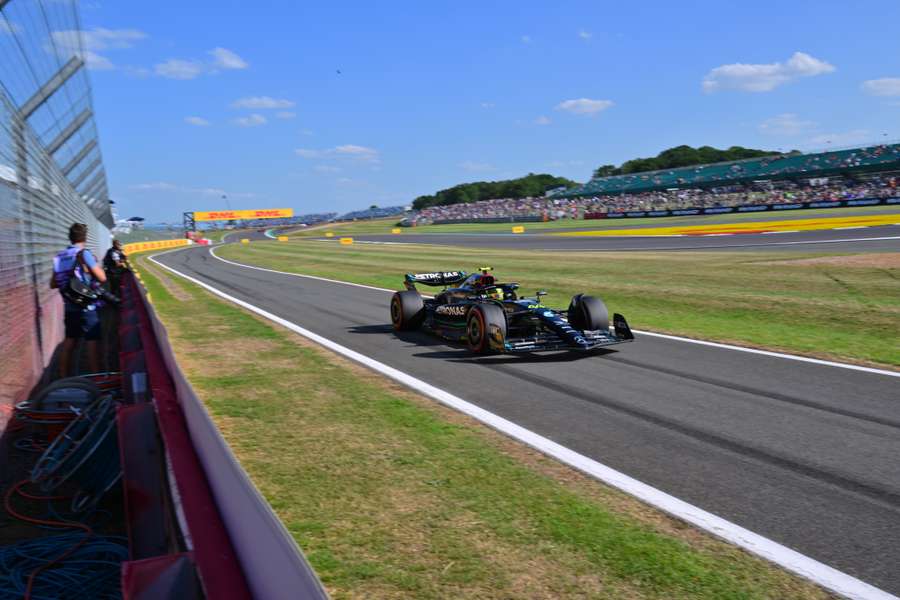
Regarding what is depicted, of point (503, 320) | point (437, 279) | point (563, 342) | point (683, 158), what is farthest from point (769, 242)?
point (683, 158)

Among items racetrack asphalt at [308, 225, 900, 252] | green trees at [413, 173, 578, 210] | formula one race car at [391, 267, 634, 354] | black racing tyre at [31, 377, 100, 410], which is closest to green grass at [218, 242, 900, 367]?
formula one race car at [391, 267, 634, 354]

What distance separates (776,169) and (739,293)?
55102mm

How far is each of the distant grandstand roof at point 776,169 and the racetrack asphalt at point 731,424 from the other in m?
56.2

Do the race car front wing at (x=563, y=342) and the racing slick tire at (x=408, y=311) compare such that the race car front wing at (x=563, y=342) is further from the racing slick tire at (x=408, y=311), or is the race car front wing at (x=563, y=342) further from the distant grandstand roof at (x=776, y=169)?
the distant grandstand roof at (x=776, y=169)

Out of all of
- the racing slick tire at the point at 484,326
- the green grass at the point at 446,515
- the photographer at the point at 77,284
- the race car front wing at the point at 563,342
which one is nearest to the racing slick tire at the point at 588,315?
the race car front wing at the point at 563,342

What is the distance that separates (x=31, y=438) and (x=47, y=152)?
682 centimetres

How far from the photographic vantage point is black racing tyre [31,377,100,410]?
20.8 ft

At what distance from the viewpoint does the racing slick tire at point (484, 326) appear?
910 cm

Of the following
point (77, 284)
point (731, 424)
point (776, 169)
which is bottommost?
point (731, 424)

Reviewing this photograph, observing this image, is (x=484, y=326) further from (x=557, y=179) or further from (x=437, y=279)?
(x=557, y=179)

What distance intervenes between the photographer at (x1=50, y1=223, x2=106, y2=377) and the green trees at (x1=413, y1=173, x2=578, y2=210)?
5365 inches

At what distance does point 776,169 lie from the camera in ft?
205

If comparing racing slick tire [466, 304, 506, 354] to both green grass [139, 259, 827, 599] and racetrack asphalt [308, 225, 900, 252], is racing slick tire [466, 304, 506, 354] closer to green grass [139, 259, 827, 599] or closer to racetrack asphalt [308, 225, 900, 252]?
green grass [139, 259, 827, 599]

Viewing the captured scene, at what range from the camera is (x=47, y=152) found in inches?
443
